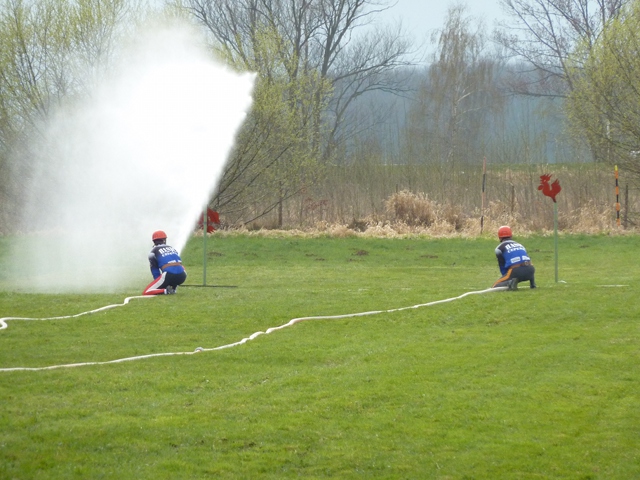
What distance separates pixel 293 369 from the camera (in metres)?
10.4

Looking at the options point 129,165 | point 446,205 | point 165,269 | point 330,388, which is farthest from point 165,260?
point 446,205

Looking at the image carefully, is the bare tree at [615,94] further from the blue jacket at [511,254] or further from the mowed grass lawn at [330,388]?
the blue jacket at [511,254]

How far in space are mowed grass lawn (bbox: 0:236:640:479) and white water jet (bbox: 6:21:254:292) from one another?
688 centimetres

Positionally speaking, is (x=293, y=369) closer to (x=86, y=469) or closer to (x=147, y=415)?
(x=147, y=415)

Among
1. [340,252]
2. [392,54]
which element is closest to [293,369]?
[340,252]

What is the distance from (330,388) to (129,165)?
21704 mm

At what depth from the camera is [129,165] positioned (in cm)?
2959

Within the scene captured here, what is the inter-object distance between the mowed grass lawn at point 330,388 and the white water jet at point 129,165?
271 inches

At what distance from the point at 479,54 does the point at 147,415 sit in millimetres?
61281

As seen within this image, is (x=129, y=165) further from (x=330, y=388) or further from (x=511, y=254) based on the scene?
(x=330, y=388)

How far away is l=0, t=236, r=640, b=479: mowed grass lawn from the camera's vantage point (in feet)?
22.9

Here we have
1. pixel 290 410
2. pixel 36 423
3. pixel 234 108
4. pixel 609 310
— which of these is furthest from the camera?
pixel 234 108

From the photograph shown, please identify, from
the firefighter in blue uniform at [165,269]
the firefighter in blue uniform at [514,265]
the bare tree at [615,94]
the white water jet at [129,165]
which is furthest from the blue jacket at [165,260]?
the bare tree at [615,94]

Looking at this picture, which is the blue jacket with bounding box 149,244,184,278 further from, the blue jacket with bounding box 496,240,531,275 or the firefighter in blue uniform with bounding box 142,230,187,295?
the blue jacket with bounding box 496,240,531,275
